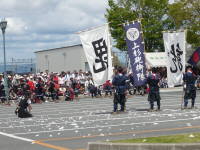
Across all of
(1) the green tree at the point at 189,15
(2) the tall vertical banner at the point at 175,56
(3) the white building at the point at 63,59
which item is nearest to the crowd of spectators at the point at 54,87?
(2) the tall vertical banner at the point at 175,56

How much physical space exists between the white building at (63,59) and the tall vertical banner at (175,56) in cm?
3457

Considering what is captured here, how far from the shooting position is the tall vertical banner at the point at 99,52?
17812mm

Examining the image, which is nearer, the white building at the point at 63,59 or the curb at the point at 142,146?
the curb at the point at 142,146

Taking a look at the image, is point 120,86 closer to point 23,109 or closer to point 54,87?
point 23,109

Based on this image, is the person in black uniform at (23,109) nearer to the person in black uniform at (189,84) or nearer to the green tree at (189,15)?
the person in black uniform at (189,84)

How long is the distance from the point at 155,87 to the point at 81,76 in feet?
50.6

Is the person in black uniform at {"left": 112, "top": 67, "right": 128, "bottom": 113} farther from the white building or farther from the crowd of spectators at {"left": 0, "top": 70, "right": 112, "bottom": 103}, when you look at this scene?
the white building

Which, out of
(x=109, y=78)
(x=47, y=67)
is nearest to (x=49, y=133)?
(x=109, y=78)

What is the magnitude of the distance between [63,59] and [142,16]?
12.2 m

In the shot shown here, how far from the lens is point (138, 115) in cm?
1780

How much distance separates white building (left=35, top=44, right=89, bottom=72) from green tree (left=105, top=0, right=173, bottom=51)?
17.2ft

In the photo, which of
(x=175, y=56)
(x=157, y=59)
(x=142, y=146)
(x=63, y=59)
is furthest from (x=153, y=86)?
(x=63, y=59)

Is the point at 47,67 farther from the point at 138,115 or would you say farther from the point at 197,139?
the point at 197,139

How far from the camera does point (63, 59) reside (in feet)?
192
